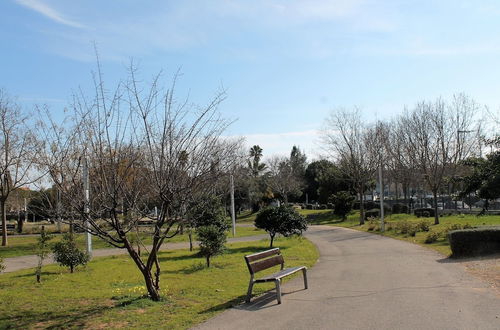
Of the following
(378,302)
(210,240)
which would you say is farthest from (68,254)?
(378,302)

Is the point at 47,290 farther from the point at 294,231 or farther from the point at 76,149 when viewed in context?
the point at 294,231

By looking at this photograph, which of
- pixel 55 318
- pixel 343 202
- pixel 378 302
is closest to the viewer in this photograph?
pixel 55 318

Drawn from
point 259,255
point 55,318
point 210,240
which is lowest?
point 55,318

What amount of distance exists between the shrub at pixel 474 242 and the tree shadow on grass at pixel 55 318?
30.3 ft

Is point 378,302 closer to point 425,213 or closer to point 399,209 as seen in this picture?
point 425,213

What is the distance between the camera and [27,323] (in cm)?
702

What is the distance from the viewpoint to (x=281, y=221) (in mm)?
18562

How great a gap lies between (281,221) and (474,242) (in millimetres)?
7304

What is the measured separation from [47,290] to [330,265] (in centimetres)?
691

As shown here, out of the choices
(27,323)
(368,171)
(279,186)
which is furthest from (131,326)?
(279,186)

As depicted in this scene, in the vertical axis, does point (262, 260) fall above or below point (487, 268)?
above

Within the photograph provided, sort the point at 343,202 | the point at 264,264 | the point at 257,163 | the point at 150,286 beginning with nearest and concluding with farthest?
the point at 150,286
the point at 264,264
the point at 343,202
the point at 257,163

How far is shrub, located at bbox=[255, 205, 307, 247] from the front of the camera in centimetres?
1858

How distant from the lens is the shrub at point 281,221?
18578 millimetres
